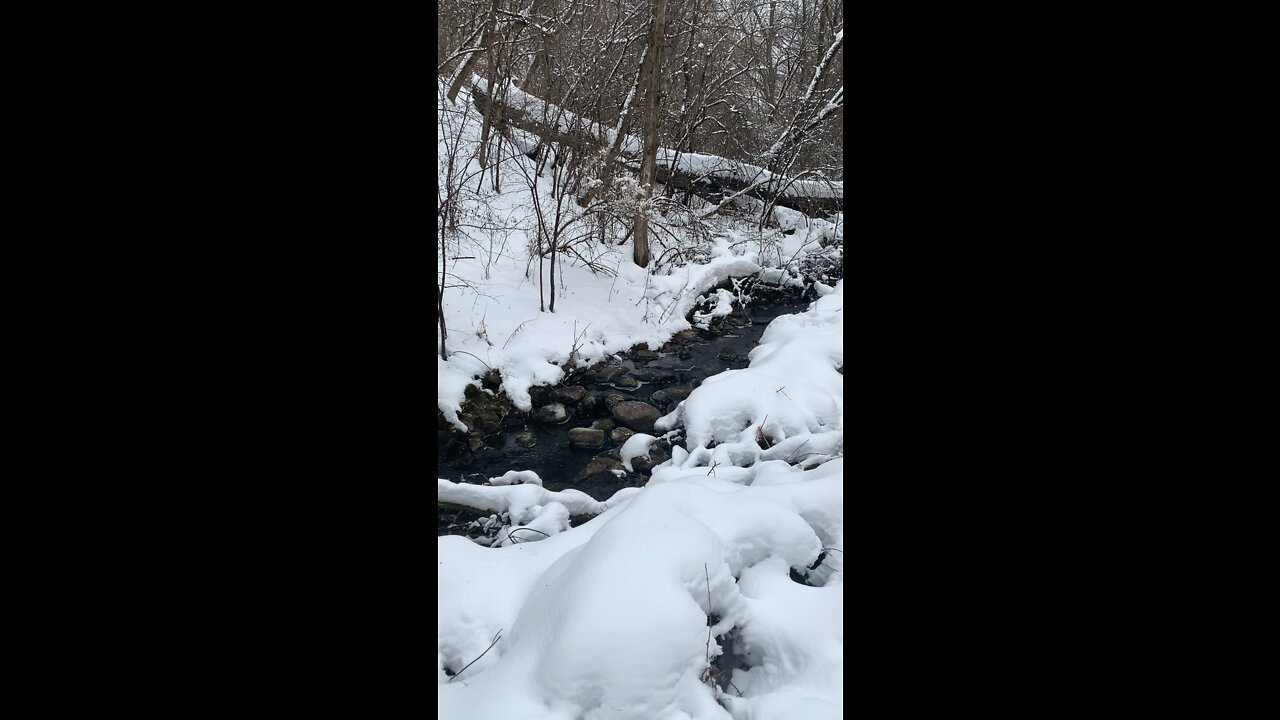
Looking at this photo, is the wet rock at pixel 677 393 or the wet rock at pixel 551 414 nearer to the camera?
the wet rock at pixel 551 414

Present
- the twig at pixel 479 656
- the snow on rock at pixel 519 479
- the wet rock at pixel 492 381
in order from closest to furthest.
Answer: the twig at pixel 479 656, the snow on rock at pixel 519 479, the wet rock at pixel 492 381

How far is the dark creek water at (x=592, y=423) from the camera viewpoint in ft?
18.6

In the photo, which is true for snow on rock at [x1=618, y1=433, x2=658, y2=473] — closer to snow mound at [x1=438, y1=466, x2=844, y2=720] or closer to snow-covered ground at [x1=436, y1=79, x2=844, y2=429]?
snow-covered ground at [x1=436, y1=79, x2=844, y2=429]

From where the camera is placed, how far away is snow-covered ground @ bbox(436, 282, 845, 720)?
2252 mm

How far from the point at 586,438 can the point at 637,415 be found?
556 millimetres

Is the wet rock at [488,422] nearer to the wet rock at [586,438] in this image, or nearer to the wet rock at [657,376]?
the wet rock at [586,438]

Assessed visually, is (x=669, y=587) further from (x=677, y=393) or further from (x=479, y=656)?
(x=677, y=393)

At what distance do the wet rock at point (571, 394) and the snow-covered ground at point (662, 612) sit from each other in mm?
3220

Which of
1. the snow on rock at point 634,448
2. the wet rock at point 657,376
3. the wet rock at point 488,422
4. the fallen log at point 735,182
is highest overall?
the fallen log at point 735,182

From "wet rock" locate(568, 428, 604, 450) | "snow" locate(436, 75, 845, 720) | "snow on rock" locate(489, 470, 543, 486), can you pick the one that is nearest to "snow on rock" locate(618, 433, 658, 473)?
"snow" locate(436, 75, 845, 720)

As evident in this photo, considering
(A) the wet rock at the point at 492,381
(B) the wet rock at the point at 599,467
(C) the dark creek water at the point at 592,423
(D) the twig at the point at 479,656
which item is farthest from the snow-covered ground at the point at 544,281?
(D) the twig at the point at 479,656

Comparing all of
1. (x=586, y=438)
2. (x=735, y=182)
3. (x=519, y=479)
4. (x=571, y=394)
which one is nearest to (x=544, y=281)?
(x=571, y=394)
